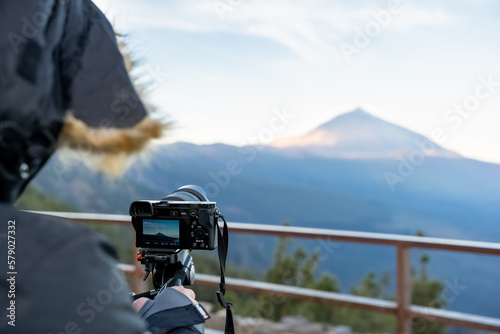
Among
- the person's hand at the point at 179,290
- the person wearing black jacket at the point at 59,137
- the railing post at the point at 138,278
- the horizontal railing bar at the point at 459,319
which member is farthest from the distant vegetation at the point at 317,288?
the person wearing black jacket at the point at 59,137

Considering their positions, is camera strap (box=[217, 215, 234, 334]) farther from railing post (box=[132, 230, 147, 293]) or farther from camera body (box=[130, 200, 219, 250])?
railing post (box=[132, 230, 147, 293])

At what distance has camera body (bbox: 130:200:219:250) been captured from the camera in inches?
42.9

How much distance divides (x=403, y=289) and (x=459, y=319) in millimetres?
302

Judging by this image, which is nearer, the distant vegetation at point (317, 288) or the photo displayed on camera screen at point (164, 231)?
the photo displayed on camera screen at point (164, 231)

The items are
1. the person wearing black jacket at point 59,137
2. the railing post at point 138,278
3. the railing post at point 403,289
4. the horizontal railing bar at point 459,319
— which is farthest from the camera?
the railing post at point 138,278

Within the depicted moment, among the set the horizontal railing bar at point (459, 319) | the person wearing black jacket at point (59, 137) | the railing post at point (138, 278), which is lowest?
the railing post at point (138, 278)

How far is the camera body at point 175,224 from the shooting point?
1091 mm

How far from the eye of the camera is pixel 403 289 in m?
2.53

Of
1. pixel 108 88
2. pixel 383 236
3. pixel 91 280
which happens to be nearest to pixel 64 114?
pixel 108 88

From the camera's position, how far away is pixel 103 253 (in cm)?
46

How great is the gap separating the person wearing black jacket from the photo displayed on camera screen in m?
0.59

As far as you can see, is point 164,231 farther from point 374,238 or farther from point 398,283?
point 398,283

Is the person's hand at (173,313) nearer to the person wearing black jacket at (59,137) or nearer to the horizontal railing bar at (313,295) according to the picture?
the person wearing black jacket at (59,137)

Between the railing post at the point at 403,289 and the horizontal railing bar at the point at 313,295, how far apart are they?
4 centimetres
